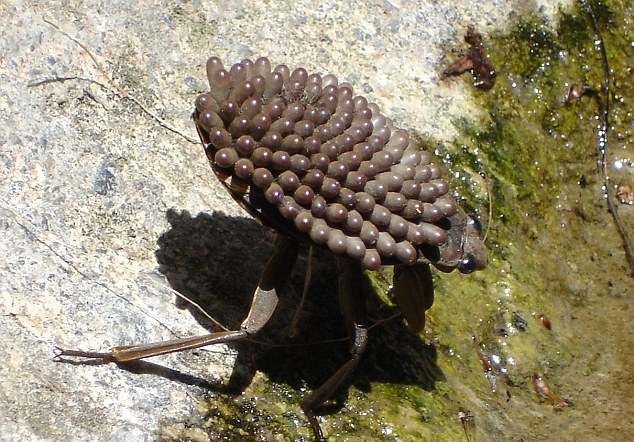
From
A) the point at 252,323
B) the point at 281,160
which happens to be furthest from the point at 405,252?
the point at 252,323

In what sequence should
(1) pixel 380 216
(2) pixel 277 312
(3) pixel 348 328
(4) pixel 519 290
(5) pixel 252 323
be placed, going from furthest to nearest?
(4) pixel 519 290 → (2) pixel 277 312 → (3) pixel 348 328 → (5) pixel 252 323 → (1) pixel 380 216

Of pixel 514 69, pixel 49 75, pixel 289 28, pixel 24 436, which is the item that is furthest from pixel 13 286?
pixel 514 69

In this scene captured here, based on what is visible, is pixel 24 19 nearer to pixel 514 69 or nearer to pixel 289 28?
pixel 289 28

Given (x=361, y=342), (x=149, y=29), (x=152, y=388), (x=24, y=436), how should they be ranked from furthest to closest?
1. (x=149, y=29)
2. (x=361, y=342)
3. (x=152, y=388)
4. (x=24, y=436)

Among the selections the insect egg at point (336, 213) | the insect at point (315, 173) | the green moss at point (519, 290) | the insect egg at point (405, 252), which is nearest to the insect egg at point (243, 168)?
the insect at point (315, 173)

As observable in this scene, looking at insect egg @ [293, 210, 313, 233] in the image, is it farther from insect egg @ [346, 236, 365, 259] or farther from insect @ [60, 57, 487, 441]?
insect egg @ [346, 236, 365, 259]

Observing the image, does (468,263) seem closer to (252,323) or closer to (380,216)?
(380,216)

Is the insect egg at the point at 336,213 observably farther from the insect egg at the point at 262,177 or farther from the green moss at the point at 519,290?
the green moss at the point at 519,290
